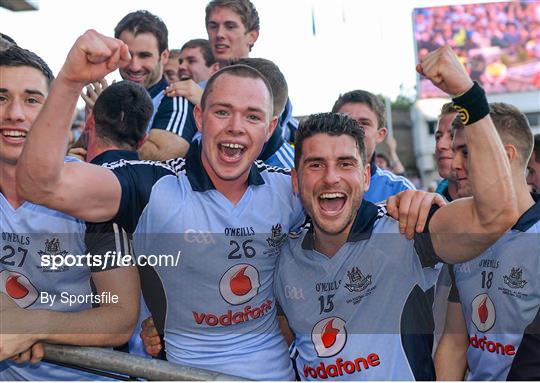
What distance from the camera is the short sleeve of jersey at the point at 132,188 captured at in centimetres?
236

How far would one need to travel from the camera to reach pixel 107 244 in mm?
2430

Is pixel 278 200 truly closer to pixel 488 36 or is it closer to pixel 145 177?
pixel 145 177

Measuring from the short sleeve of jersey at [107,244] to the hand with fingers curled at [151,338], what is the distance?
33 centimetres

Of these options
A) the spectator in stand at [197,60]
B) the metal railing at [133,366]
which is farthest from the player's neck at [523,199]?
the spectator in stand at [197,60]

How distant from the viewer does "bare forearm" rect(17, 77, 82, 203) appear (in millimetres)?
2045

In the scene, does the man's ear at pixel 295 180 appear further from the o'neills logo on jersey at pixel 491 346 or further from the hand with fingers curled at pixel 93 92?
the hand with fingers curled at pixel 93 92

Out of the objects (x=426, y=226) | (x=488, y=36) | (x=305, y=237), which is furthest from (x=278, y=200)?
(x=488, y=36)

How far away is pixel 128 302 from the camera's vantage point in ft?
7.99

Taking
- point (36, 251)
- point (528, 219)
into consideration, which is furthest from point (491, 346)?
point (36, 251)

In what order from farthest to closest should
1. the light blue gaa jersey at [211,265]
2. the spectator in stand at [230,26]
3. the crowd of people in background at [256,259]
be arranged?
the spectator in stand at [230,26] < the light blue gaa jersey at [211,265] < the crowd of people in background at [256,259]

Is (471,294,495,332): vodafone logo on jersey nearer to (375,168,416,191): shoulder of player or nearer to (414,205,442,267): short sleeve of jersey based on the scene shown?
(414,205,442,267): short sleeve of jersey

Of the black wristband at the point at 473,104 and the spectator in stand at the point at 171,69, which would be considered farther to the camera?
the spectator in stand at the point at 171,69

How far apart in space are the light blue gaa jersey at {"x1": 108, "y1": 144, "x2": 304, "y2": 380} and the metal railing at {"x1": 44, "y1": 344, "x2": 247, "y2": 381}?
0.43 m

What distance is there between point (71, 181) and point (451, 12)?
32.4m
